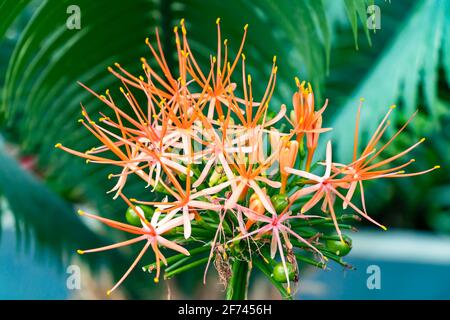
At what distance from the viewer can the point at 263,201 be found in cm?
38

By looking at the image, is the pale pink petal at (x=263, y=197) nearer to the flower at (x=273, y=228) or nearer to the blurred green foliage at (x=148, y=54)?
the flower at (x=273, y=228)

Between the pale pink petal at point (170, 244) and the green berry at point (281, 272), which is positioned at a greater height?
the pale pink petal at point (170, 244)

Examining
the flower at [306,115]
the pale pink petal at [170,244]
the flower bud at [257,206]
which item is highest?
the flower at [306,115]

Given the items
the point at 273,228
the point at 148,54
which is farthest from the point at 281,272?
the point at 148,54

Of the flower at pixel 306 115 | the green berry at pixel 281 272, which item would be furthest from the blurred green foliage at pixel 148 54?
the green berry at pixel 281 272

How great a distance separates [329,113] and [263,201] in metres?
0.65

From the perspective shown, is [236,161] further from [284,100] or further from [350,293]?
[350,293]

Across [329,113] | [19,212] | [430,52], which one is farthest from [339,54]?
[19,212]

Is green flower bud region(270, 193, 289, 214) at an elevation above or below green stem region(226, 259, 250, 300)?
above

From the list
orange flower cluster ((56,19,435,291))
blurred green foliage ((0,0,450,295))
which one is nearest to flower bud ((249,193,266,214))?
orange flower cluster ((56,19,435,291))

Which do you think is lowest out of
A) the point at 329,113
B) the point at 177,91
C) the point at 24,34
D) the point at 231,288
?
the point at 231,288

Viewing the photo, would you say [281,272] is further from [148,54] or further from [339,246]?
[148,54]

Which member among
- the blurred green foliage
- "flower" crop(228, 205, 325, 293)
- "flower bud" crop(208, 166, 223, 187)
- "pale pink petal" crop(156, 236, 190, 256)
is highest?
the blurred green foliage

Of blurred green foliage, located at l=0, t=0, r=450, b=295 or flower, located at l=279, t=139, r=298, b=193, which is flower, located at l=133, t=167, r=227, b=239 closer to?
flower, located at l=279, t=139, r=298, b=193
